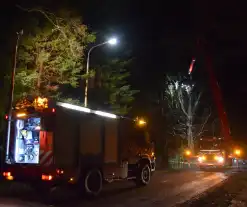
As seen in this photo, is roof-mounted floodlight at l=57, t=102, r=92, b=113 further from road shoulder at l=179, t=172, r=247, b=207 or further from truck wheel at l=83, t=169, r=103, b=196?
road shoulder at l=179, t=172, r=247, b=207

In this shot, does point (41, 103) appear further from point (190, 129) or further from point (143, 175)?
point (190, 129)

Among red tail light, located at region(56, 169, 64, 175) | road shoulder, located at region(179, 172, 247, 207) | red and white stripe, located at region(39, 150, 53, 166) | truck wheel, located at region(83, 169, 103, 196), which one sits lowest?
road shoulder, located at region(179, 172, 247, 207)

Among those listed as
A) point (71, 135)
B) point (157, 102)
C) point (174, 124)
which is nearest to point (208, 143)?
point (157, 102)

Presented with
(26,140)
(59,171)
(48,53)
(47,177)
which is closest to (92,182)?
(59,171)

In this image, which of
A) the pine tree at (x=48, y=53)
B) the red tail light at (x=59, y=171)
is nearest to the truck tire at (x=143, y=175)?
the red tail light at (x=59, y=171)

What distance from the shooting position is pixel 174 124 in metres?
43.0

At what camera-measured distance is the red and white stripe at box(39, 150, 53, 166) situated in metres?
11.6

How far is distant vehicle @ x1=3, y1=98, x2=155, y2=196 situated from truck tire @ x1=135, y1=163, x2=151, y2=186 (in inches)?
67.2

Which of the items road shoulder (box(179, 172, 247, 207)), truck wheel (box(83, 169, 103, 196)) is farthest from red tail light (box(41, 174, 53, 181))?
road shoulder (box(179, 172, 247, 207))

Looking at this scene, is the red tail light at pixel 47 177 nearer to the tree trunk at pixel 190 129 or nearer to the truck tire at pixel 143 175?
the truck tire at pixel 143 175

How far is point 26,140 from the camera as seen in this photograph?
1247 centimetres

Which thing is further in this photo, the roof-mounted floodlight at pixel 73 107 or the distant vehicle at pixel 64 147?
the roof-mounted floodlight at pixel 73 107

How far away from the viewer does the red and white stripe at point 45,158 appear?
38.0ft

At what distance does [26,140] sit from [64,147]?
4.50 feet
